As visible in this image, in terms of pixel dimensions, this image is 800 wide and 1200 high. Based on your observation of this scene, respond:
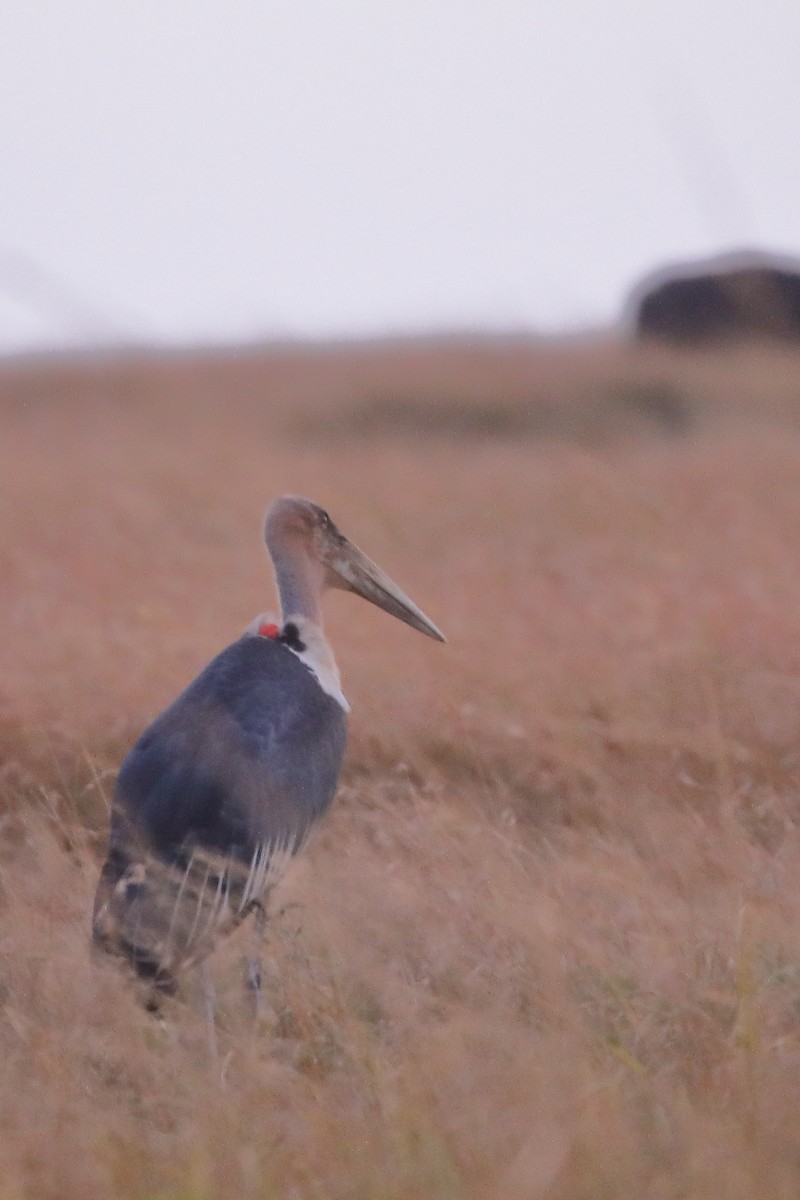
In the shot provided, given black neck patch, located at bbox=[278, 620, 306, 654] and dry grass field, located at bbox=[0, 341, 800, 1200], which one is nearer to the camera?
dry grass field, located at bbox=[0, 341, 800, 1200]

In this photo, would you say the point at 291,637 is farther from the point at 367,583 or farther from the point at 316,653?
the point at 367,583

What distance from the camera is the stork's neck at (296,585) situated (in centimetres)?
455

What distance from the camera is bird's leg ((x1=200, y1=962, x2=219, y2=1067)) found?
304cm

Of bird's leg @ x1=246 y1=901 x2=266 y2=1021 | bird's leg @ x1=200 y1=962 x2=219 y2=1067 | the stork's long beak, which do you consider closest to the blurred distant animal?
the stork's long beak

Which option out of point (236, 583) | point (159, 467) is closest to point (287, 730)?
point (236, 583)

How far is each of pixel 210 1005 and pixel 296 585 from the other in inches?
60.3

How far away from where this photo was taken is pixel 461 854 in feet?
12.2

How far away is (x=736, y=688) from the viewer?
512cm

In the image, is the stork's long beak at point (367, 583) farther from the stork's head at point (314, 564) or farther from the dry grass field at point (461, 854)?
the dry grass field at point (461, 854)

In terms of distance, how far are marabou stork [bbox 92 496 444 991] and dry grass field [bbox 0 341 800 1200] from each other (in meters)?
0.12

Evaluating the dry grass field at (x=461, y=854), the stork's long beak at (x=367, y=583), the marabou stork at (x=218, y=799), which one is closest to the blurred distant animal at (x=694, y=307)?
the dry grass field at (x=461, y=854)

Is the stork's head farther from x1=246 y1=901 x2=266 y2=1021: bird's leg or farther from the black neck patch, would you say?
x1=246 y1=901 x2=266 y2=1021: bird's leg

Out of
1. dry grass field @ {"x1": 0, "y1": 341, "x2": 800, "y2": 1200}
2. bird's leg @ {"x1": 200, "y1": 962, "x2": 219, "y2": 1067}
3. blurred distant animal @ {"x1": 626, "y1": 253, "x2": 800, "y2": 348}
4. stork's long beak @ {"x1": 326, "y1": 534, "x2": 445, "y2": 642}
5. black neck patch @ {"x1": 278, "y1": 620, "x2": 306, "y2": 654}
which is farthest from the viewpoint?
blurred distant animal @ {"x1": 626, "y1": 253, "x2": 800, "y2": 348}

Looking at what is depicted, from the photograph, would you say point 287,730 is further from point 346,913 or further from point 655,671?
point 655,671
